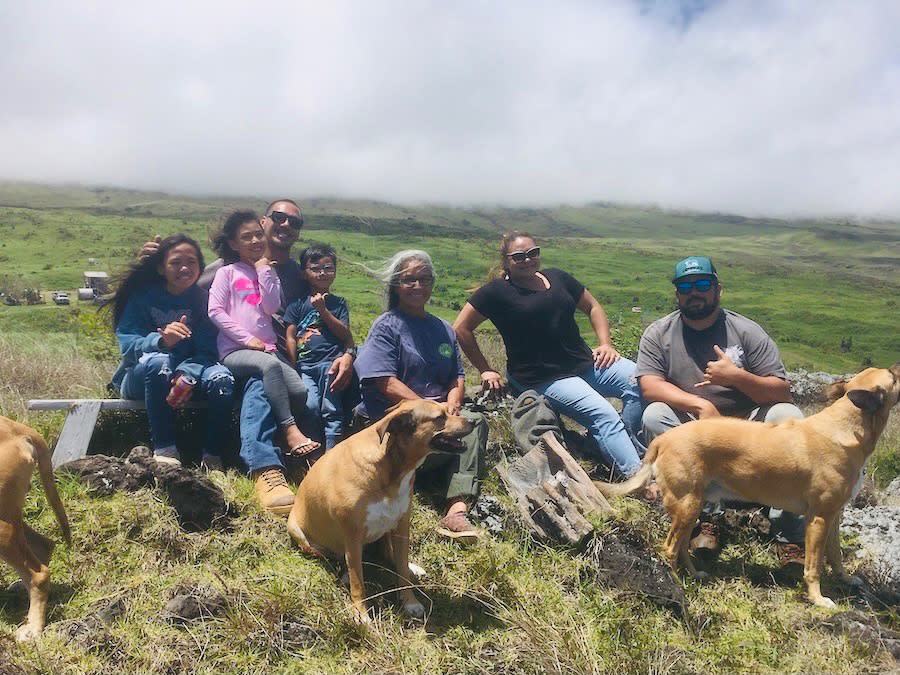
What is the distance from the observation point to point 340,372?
5.76 m

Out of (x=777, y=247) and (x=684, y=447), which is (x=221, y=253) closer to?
(x=684, y=447)

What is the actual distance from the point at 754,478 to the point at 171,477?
433 centimetres

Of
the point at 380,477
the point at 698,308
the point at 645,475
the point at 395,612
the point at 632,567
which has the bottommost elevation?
the point at 395,612

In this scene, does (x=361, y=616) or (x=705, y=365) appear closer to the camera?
(x=361, y=616)

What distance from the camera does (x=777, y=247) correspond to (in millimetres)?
114062

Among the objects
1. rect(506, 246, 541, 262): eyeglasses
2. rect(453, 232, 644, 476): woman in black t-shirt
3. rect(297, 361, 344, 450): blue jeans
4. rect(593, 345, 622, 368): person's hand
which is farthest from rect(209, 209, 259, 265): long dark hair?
rect(593, 345, 622, 368): person's hand

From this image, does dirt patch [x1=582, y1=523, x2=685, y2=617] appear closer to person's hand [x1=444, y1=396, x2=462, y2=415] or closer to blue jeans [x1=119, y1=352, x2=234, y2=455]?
person's hand [x1=444, y1=396, x2=462, y2=415]

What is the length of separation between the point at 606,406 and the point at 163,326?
173 inches

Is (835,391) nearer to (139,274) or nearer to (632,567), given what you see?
(632,567)

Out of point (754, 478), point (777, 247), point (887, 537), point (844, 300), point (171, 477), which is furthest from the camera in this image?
point (777, 247)

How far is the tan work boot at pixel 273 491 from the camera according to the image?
195 inches

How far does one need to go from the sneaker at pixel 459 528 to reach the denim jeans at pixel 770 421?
192 cm

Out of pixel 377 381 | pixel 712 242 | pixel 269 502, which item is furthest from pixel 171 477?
pixel 712 242

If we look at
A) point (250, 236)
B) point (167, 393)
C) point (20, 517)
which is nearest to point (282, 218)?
point (250, 236)
